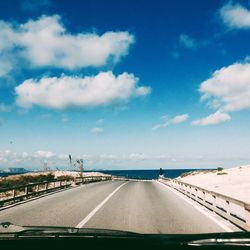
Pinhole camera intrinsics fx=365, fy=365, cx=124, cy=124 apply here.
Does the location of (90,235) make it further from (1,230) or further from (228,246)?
(228,246)

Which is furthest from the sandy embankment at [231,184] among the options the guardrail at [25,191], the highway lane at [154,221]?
the guardrail at [25,191]

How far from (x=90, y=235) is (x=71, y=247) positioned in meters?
0.52

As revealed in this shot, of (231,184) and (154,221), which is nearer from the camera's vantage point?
(154,221)

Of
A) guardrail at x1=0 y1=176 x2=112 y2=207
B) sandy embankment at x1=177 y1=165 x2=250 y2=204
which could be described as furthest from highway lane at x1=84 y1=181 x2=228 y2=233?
sandy embankment at x1=177 y1=165 x2=250 y2=204

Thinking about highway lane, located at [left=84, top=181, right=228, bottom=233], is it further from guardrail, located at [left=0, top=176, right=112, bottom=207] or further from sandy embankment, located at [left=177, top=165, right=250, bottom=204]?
sandy embankment, located at [left=177, top=165, right=250, bottom=204]

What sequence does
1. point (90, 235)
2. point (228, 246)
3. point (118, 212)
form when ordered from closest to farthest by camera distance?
point (228, 246)
point (90, 235)
point (118, 212)

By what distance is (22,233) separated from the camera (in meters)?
5.20

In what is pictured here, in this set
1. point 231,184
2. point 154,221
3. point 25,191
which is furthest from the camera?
point 231,184

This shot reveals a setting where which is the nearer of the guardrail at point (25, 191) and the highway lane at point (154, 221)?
the highway lane at point (154, 221)

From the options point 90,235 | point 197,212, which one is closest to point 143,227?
point 197,212

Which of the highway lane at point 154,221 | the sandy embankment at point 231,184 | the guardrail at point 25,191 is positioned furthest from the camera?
the sandy embankment at point 231,184

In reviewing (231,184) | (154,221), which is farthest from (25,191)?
(231,184)

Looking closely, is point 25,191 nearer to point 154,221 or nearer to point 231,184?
point 154,221

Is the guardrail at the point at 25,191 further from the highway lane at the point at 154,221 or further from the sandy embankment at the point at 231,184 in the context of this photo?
the sandy embankment at the point at 231,184
